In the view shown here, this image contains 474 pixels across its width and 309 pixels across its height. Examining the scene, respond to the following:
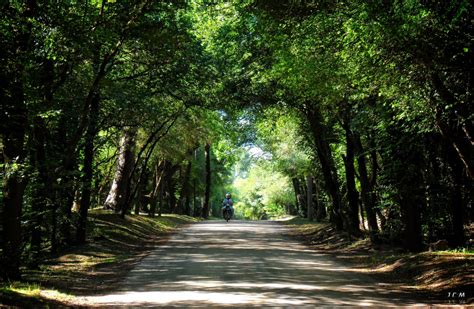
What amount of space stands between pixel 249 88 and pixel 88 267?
35.7ft

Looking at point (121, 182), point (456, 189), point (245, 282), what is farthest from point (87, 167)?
point (456, 189)

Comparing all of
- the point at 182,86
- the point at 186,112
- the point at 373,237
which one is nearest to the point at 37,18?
the point at 182,86

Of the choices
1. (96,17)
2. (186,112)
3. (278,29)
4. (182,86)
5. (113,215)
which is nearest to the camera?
(96,17)

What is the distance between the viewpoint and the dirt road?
8.57 meters

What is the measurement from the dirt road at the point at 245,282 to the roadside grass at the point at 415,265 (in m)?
0.60

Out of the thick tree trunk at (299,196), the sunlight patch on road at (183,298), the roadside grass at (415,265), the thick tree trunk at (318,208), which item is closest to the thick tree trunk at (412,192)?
→ the roadside grass at (415,265)

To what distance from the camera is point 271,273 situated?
11.6 m

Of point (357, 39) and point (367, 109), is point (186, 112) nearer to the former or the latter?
point (367, 109)

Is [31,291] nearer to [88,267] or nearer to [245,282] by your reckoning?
[245,282]

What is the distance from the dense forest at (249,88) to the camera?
9.05 m

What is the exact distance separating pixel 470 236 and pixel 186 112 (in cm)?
1600

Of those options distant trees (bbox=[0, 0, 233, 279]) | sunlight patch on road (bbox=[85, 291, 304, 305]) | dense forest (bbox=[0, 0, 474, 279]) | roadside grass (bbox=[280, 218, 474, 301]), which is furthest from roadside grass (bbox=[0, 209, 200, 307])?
roadside grass (bbox=[280, 218, 474, 301])

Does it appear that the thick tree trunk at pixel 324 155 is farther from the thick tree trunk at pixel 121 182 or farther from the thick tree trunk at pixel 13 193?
the thick tree trunk at pixel 13 193

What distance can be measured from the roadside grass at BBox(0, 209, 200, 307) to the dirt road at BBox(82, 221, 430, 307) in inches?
22.5
